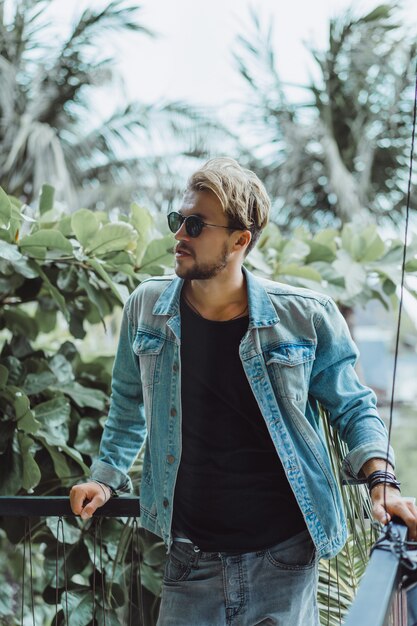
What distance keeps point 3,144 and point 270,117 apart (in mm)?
2772

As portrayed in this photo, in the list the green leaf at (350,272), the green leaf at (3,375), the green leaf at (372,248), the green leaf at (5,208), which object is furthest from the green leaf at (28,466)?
the green leaf at (372,248)

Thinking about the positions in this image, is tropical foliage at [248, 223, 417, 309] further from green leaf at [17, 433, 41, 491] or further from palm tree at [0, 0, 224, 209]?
palm tree at [0, 0, 224, 209]

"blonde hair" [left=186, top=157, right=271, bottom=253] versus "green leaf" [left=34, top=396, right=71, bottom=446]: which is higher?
"blonde hair" [left=186, top=157, right=271, bottom=253]

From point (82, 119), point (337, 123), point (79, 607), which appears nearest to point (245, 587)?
point (79, 607)

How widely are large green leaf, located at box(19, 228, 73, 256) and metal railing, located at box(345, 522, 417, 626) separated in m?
0.89

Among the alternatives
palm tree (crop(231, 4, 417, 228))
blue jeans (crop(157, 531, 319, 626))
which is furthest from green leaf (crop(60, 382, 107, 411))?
palm tree (crop(231, 4, 417, 228))

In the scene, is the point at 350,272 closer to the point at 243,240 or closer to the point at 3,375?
the point at 243,240

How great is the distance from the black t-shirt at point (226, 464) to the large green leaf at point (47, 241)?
0.47 meters

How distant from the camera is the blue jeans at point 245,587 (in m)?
1.20

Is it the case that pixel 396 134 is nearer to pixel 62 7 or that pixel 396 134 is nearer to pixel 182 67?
pixel 182 67

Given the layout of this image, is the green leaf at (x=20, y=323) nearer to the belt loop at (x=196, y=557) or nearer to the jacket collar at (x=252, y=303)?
the jacket collar at (x=252, y=303)

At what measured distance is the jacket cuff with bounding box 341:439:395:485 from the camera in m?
1.15

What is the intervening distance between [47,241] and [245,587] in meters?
0.81

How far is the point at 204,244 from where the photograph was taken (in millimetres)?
1253
